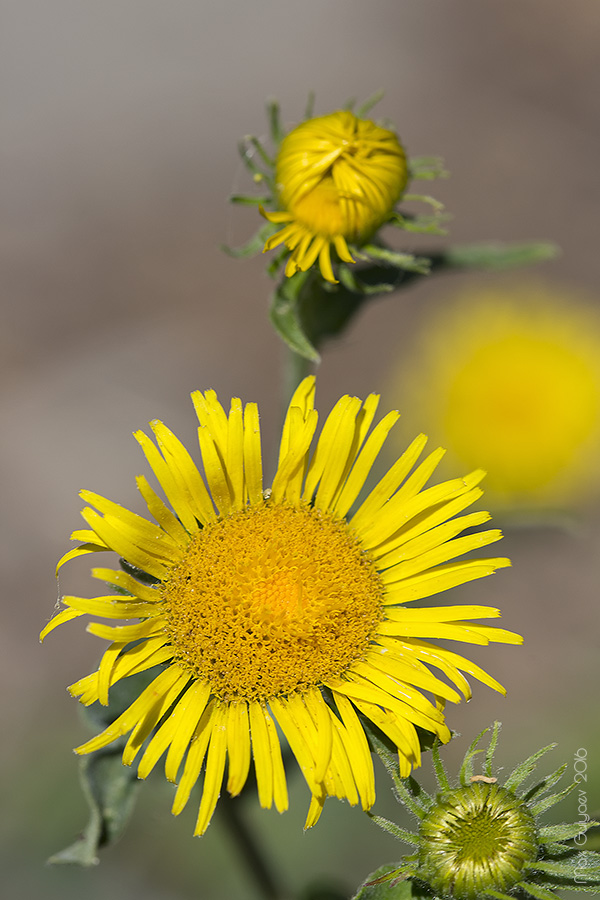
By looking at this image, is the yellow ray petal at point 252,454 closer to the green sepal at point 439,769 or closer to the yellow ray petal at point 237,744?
the yellow ray petal at point 237,744

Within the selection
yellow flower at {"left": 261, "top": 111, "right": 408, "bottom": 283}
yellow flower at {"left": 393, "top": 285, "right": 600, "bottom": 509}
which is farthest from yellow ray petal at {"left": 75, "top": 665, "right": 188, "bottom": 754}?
yellow flower at {"left": 393, "top": 285, "right": 600, "bottom": 509}

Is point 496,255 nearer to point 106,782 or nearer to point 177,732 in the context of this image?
point 177,732

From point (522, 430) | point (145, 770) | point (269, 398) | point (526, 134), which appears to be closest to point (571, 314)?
point (522, 430)

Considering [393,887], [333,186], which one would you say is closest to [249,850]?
[393,887]

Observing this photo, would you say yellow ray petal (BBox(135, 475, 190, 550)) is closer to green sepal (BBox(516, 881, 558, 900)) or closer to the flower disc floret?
the flower disc floret

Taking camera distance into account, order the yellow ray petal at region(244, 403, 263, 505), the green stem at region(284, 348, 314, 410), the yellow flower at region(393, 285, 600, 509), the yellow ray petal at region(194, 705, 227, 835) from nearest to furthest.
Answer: the yellow ray petal at region(194, 705, 227, 835), the yellow ray petal at region(244, 403, 263, 505), the green stem at region(284, 348, 314, 410), the yellow flower at region(393, 285, 600, 509)
